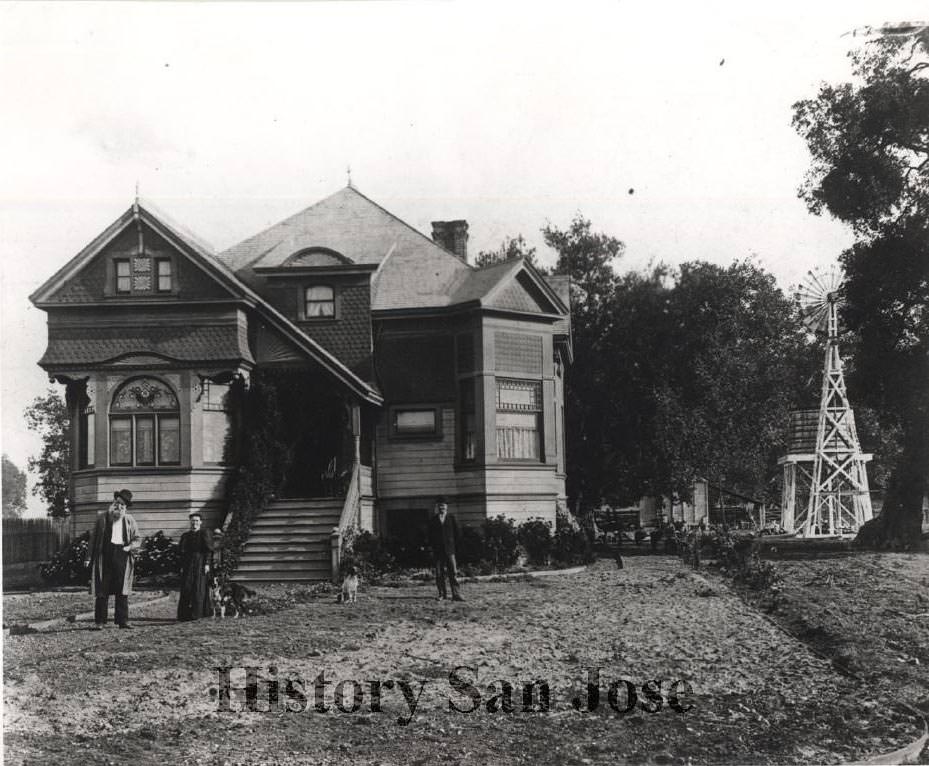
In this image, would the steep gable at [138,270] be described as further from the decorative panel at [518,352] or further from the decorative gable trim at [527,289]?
the decorative panel at [518,352]

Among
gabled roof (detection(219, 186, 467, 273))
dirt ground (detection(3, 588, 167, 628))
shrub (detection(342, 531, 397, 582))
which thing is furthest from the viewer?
gabled roof (detection(219, 186, 467, 273))

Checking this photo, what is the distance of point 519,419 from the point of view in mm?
23578

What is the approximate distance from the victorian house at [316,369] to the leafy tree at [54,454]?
1.68 m

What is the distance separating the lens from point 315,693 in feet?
31.8

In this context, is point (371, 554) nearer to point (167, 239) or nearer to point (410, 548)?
point (410, 548)

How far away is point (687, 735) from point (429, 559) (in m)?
13.5

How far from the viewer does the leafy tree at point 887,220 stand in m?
13.1

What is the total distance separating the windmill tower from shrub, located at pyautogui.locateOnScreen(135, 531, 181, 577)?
1318cm

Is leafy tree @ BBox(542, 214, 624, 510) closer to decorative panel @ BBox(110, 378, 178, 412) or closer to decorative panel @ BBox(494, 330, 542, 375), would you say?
decorative panel @ BBox(494, 330, 542, 375)

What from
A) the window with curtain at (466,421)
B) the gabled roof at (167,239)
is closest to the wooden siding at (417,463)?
the window with curtain at (466,421)

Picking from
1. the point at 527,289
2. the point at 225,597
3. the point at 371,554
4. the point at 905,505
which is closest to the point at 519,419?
the point at 527,289

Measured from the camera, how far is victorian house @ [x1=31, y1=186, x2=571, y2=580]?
812 inches

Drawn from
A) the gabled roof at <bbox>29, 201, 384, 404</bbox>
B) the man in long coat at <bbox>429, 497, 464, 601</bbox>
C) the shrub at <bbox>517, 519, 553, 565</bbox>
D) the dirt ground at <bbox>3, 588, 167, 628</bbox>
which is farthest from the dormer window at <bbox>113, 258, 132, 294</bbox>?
the shrub at <bbox>517, 519, 553, 565</bbox>

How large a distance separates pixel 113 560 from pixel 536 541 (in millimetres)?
10647
